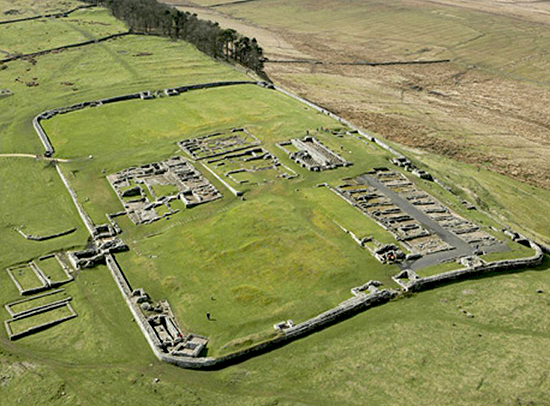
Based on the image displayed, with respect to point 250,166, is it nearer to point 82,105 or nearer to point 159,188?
point 159,188

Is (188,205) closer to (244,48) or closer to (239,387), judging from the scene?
(239,387)

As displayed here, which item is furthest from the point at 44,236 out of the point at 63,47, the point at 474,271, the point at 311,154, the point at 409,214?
the point at 63,47

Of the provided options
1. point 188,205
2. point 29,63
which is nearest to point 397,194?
point 188,205

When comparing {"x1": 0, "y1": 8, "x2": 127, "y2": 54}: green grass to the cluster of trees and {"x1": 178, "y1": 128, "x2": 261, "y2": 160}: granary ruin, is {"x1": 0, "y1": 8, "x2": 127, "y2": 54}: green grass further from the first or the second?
{"x1": 178, "y1": 128, "x2": 261, "y2": 160}: granary ruin

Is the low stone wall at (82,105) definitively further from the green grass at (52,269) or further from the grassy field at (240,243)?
A: the green grass at (52,269)

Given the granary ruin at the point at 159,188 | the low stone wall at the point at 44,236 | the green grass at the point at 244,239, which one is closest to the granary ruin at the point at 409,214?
the green grass at the point at 244,239
